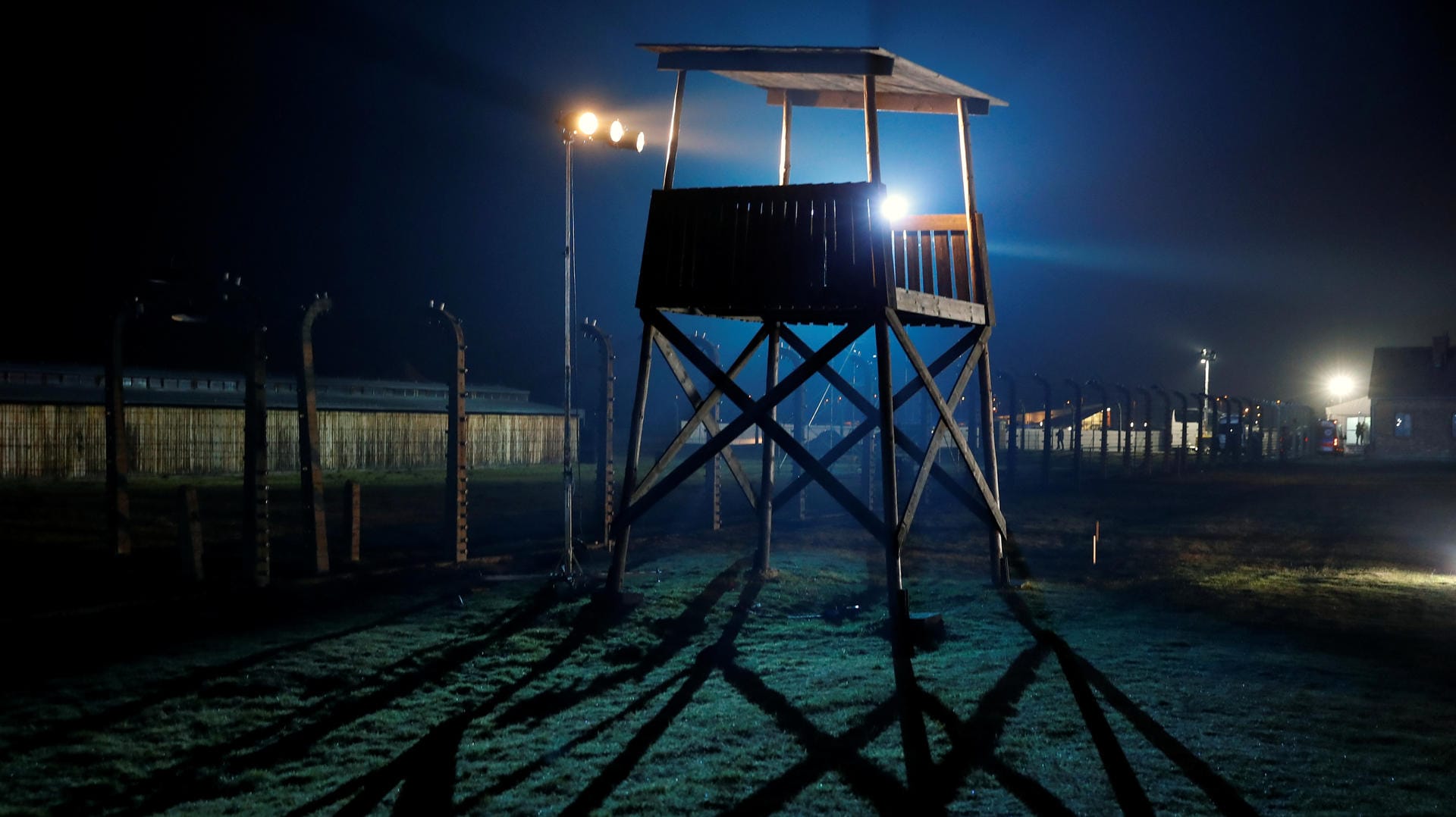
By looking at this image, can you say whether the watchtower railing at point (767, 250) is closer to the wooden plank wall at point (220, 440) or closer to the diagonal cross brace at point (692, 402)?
the diagonal cross brace at point (692, 402)

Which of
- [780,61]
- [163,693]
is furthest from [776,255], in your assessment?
[163,693]

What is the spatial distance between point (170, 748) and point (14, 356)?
42986 mm

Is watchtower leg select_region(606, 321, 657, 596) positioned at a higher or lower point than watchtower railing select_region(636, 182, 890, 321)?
lower

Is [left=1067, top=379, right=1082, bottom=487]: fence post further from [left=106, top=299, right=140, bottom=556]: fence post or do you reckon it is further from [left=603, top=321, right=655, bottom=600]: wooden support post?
[left=106, top=299, right=140, bottom=556]: fence post

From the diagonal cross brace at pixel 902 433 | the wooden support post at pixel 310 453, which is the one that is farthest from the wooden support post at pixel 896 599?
the wooden support post at pixel 310 453

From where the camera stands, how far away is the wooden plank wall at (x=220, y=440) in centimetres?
3169

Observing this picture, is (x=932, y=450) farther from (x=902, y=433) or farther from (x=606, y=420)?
(x=606, y=420)

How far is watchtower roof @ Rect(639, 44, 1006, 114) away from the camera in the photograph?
10.0 meters

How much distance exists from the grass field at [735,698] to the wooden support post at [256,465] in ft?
1.74

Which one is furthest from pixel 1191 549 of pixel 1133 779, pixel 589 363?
pixel 589 363

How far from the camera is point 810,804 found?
496cm

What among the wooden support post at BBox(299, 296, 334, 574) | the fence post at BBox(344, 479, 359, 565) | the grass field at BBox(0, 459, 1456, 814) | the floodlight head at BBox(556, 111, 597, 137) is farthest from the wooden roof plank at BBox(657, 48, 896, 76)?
the fence post at BBox(344, 479, 359, 565)

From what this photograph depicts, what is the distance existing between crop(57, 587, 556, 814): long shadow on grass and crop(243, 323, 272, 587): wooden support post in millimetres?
3137

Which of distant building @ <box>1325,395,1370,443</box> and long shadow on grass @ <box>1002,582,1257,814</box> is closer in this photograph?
long shadow on grass @ <box>1002,582,1257,814</box>
